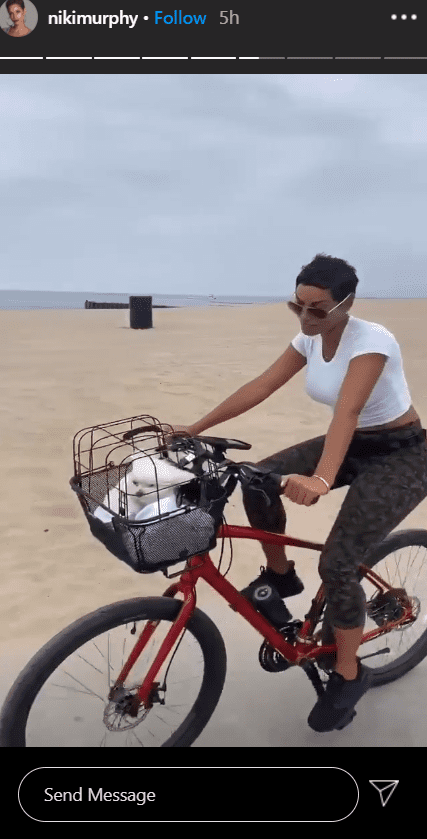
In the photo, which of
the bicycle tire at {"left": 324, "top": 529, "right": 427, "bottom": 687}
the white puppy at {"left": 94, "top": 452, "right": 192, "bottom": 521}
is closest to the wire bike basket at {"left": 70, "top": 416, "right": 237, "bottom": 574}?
the white puppy at {"left": 94, "top": 452, "right": 192, "bottom": 521}

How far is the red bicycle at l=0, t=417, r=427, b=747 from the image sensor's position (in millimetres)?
2305

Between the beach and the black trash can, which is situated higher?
the black trash can

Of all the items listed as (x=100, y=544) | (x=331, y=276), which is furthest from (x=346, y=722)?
(x=100, y=544)

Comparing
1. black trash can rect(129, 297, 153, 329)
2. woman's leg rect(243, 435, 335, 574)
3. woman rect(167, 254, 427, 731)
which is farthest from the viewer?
black trash can rect(129, 297, 153, 329)

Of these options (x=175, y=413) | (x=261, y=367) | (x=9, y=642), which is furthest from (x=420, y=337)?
(x=9, y=642)

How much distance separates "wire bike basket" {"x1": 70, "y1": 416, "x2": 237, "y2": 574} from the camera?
2205 millimetres

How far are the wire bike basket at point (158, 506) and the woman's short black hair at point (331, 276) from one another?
0.70 m

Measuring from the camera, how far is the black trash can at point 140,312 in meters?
22.5
